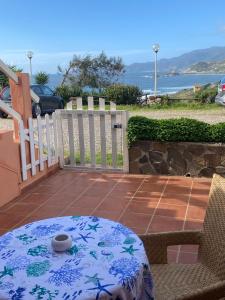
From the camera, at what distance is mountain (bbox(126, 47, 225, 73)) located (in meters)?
132

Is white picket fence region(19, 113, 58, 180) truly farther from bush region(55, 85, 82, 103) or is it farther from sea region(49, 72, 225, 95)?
bush region(55, 85, 82, 103)

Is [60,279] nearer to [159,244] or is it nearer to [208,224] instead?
[159,244]

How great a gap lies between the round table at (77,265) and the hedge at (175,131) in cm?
357

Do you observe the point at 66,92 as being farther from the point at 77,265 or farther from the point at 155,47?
the point at 77,265

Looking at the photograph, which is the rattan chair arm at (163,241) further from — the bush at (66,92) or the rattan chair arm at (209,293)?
the bush at (66,92)

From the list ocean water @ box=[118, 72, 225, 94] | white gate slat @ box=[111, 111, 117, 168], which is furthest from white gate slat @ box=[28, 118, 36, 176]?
ocean water @ box=[118, 72, 225, 94]

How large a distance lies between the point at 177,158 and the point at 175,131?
1.38 feet

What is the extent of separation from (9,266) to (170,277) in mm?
960

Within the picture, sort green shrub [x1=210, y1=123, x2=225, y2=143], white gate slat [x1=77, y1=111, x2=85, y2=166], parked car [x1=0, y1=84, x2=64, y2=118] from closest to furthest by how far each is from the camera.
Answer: green shrub [x1=210, y1=123, x2=225, y2=143], white gate slat [x1=77, y1=111, x2=85, y2=166], parked car [x1=0, y1=84, x2=64, y2=118]

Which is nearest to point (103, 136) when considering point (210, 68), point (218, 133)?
point (218, 133)

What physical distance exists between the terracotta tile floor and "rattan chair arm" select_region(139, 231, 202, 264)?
1002 millimetres

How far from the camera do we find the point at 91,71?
27.6 meters

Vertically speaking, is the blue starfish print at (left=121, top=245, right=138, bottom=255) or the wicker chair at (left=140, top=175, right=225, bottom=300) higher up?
the blue starfish print at (left=121, top=245, right=138, bottom=255)

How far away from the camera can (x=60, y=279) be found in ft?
5.04
